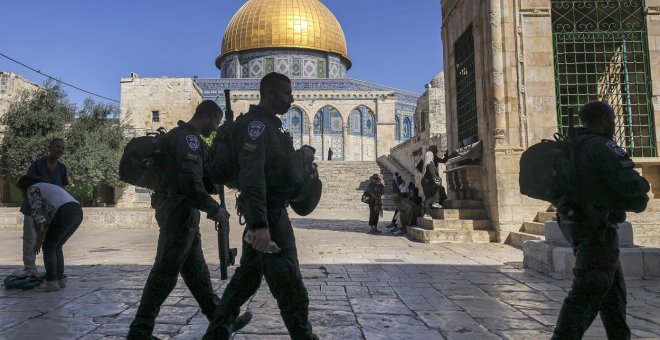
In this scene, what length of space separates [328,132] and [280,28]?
38.1ft

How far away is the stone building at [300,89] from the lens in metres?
34.3

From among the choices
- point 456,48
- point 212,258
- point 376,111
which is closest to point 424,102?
point 376,111

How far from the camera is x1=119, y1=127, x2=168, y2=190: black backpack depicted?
9.34 feet

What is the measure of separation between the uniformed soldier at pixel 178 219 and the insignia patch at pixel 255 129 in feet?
1.78

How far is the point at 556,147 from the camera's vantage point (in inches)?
99.3

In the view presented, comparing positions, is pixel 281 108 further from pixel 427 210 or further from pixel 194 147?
pixel 427 210

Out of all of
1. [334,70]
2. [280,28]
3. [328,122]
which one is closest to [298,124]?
[328,122]

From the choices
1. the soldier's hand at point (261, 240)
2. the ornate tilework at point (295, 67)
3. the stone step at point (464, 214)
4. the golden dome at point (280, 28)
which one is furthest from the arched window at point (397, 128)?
the soldier's hand at point (261, 240)

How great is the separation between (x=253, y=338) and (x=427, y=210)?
7774 millimetres

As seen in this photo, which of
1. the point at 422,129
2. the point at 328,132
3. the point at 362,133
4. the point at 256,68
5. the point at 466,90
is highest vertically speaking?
the point at 256,68

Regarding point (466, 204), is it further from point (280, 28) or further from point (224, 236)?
point (280, 28)

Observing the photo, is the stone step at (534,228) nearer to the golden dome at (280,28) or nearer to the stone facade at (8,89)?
the stone facade at (8,89)

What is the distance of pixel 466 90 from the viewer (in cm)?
1045

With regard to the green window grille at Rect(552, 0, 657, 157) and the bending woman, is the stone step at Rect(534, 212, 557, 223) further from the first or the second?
the bending woman
